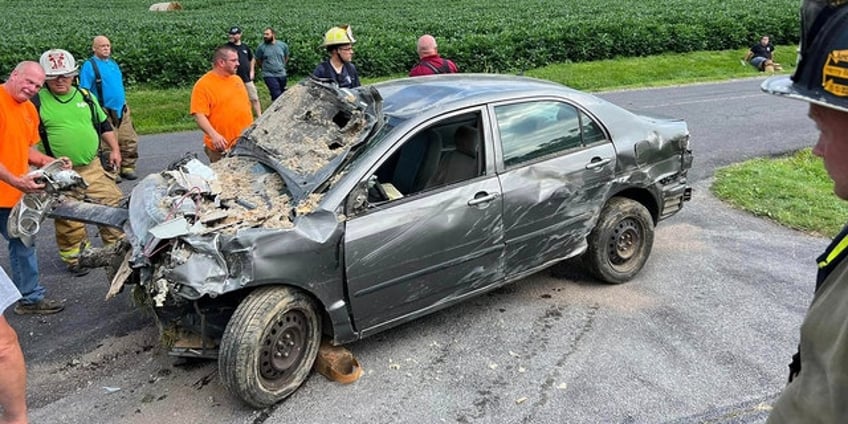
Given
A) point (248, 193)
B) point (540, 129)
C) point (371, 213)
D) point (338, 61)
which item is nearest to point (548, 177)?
point (540, 129)

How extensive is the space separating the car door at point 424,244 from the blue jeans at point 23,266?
8.96 ft

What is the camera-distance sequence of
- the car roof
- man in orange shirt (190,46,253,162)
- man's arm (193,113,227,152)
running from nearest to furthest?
1. the car roof
2. man's arm (193,113,227,152)
3. man in orange shirt (190,46,253,162)

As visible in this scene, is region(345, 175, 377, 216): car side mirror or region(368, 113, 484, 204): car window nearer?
region(345, 175, 377, 216): car side mirror

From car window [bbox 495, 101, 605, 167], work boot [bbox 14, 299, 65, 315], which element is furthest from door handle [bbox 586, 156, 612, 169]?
work boot [bbox 14, 299, 65, 315]

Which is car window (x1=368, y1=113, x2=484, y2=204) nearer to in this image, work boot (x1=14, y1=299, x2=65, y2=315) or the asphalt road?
the asphalt road

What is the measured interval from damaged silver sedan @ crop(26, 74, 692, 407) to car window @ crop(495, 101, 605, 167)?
10 mm

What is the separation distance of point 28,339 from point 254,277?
2.19m

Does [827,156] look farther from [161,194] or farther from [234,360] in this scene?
[161,194]

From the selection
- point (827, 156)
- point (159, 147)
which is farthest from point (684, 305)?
point (159, 147)

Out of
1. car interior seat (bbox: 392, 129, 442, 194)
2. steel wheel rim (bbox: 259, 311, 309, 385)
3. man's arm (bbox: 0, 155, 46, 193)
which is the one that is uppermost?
man's arm (bbox: 0, 155, 46, 193)

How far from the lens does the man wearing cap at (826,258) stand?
119 cm

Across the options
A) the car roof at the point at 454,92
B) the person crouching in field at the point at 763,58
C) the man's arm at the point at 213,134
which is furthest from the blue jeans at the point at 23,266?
the person crouching in field at the point at 763,58

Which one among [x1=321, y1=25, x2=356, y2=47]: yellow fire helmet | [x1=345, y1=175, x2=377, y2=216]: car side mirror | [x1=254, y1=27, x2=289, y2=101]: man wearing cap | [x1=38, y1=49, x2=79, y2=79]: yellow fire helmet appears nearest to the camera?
[x1=345, y1=175, x2=377, y2=216]: car side mirror

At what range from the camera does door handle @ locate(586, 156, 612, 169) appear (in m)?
4.83
